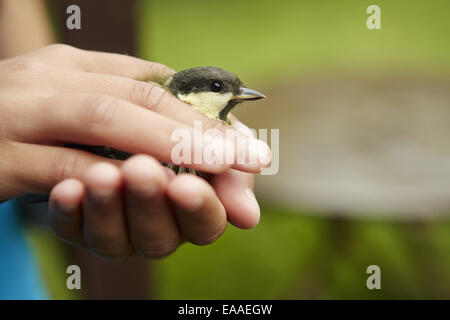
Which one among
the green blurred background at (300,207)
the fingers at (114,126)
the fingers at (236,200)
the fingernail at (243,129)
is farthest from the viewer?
the green blurred background at (300,207)

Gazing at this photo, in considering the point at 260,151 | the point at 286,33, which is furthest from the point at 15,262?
the point at 286,33

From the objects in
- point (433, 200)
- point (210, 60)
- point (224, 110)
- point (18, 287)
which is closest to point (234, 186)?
point (224, 110)

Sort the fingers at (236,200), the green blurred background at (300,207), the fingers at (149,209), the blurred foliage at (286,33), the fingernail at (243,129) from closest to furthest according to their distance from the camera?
the fingers at (149,209) → the fingers at (236,200) → the fingernail at (243,129) → the green blurred background at (300,207) → the blurred foliage at (286,33)

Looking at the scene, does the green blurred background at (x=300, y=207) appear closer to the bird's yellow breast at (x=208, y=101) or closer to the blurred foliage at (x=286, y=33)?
the blurred foliage at (x=286, y=33)

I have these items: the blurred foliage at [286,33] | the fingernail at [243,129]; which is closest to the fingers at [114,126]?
the fingernail at [243,129]

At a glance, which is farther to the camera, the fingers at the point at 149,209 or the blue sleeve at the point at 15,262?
the blue sleeve at the point at 15,262

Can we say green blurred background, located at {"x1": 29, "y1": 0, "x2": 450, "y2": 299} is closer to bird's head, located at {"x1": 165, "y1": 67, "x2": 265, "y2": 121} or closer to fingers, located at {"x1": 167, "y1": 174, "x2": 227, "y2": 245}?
bird's head, located at {"x1": 165, "y1": 67, "x2": 265, "y2": 121}

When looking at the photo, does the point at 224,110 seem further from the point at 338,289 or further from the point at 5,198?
the point at 338,289

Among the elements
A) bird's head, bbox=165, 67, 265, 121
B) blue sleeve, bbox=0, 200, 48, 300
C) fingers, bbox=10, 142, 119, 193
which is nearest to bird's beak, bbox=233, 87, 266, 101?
bird's head, bbox=165, 67, 265, 121

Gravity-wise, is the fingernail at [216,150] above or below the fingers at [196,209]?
above
